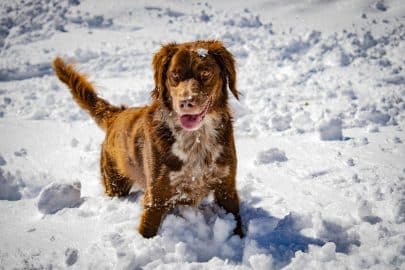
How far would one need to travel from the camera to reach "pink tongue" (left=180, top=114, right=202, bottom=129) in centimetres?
267

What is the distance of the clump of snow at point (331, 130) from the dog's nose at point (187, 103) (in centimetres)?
258

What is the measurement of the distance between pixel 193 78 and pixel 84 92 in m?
1.81

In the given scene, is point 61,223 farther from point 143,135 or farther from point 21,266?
point 143,135

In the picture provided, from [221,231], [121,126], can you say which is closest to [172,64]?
[121,126]

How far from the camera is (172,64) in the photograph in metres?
2.75

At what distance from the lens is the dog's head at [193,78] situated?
2.57m

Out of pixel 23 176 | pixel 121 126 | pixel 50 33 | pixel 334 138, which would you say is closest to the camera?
pixel 121 126

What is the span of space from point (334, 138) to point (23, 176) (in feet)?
11.5

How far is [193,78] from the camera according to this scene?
2.65m

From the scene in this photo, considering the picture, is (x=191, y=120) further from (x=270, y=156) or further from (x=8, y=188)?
(x=8, y=188)

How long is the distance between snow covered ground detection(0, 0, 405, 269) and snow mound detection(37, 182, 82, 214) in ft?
0.04

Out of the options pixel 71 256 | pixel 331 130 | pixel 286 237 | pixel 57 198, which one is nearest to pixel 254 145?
Answer: pixel 331 130

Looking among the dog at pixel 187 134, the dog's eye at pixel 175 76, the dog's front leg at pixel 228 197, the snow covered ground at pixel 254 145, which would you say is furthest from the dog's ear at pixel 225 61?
the snow covered ground at pixel 254 145

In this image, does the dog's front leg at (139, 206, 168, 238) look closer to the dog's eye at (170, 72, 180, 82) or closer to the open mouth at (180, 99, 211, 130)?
the open mouth at (180, 99, 211, 130)
